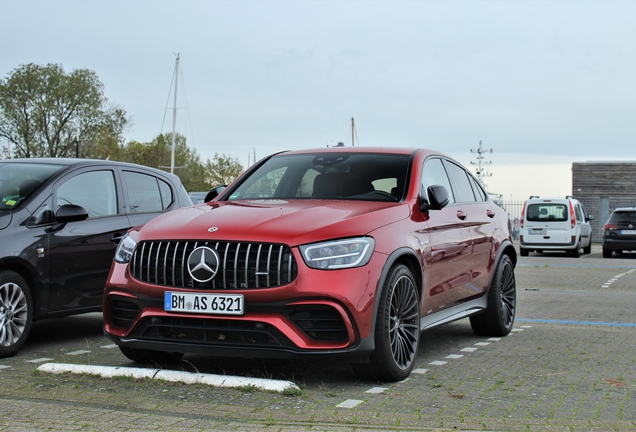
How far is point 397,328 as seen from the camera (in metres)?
6.00

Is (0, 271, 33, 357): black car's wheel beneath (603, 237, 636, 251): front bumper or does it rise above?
above

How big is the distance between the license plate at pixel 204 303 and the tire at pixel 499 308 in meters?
3.66

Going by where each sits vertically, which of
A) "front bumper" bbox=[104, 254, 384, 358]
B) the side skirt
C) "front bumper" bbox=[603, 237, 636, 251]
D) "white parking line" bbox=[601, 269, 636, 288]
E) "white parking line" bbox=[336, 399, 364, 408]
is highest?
"front bumper" bbox=[104, 254, 384, 358]

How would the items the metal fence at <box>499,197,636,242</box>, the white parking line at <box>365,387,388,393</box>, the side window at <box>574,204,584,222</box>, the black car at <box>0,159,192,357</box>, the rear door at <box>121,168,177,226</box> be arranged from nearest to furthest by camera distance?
the white parking line at <box>365,387,388,393</box> < the black car at <box>0,159,192,357</box> < the rear door at <box>121,168,177,226</box> < the side window at <box>574,204,584,222</box> < the metal fence at <box>499,197,636,242</box>

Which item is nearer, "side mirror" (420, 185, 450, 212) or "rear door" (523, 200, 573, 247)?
"side mirror" (420, 185, 450, 212)

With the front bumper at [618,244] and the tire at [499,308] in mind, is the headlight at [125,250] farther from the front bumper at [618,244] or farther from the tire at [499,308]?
the front bumper at [618,244]

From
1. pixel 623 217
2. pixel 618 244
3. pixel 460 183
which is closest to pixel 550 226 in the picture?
pixel 618 244

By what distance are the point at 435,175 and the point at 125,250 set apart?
110 inches

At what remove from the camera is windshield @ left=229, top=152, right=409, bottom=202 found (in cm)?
684

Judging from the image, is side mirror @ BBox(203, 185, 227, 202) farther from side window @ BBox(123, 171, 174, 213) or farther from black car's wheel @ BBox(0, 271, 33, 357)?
black car's wheel @ BBox(0, 271, 33, 357)

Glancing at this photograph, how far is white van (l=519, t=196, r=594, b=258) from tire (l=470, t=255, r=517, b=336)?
65.6 ft

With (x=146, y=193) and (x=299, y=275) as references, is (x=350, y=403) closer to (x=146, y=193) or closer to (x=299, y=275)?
(x=299, y=275)

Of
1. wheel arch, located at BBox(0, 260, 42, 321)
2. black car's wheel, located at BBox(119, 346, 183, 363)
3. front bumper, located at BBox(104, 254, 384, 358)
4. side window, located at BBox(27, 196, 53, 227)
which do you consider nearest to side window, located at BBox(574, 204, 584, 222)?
side window, located at BBox(27, 196, 53, 227)

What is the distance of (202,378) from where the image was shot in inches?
223
